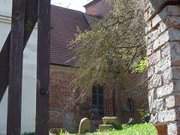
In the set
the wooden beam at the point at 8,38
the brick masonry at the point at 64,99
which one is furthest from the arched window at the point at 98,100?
the wooden beam at the point at 8,38

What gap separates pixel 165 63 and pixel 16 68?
1.40 meters

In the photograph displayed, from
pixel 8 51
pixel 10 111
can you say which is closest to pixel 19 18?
pixel 8 51

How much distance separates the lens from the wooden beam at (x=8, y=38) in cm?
368

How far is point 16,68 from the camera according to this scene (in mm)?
3539

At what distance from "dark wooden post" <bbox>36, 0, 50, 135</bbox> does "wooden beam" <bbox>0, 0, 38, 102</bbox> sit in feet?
0.41

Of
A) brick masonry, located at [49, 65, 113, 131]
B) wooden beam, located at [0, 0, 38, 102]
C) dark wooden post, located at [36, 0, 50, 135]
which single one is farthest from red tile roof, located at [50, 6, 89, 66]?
dark wooden post, located at [36, 0, 50, 135]

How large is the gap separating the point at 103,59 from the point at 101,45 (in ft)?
2.04

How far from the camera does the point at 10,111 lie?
344 cm

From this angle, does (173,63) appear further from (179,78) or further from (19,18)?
(19,18)

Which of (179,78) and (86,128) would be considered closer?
(179,78)

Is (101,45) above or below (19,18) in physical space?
above

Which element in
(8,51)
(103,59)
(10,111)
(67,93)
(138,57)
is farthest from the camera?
(67,93)

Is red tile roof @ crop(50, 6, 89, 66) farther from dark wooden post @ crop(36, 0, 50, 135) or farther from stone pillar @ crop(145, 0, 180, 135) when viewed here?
dark wooden post @ crop(36, 0, 50, 135)

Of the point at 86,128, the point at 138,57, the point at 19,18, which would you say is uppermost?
the point at 138,57
